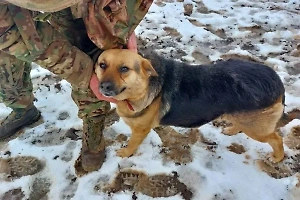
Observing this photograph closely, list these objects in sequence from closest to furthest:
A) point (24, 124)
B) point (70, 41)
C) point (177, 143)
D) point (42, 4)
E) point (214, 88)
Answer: point (42, 4)
point (70, 41)
point (214, 88)
point (177, 143)
point (24, 124)

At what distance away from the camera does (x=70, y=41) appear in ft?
7.04

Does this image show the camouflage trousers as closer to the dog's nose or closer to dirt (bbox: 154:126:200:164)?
the dog's nose

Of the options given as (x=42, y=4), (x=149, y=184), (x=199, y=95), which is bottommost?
(x=149, y=184)

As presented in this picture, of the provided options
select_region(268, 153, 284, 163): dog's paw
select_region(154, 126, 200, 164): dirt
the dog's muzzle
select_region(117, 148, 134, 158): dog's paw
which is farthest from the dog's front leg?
select_region(268, 153, 284, 163): dog's paw

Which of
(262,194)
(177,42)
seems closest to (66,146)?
(262,194)

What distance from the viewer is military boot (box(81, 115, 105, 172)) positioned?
97.9 inches

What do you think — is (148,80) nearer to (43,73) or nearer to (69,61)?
(69,61)

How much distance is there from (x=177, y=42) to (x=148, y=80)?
1674 millimetres

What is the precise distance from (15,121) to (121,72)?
1.20 metres

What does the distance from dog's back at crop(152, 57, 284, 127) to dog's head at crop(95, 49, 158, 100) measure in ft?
0.70

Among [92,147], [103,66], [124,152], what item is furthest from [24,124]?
[103,66]

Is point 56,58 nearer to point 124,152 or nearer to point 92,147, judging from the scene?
point 92,147

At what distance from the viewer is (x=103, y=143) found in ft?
8.57

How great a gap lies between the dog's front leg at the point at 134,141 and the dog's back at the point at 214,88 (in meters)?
0.19
